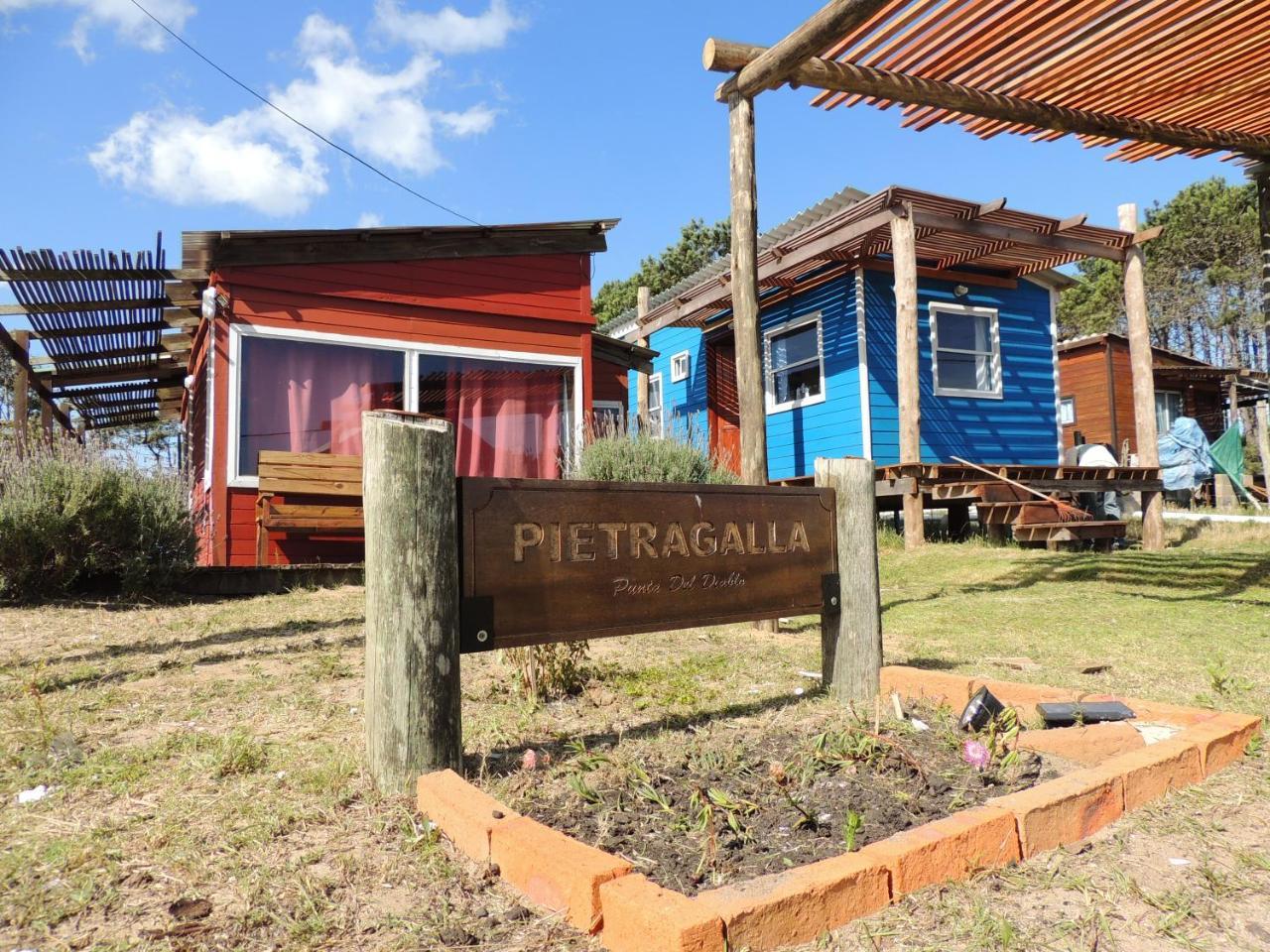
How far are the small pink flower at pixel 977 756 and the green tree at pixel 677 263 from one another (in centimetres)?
2908

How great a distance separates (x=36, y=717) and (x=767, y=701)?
292cm

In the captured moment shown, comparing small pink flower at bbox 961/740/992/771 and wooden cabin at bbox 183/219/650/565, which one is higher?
wooden cabin at bbox 183/219/650/565

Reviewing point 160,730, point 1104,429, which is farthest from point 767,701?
point 1104,429

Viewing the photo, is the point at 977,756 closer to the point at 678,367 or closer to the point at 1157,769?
the point at 1157,769

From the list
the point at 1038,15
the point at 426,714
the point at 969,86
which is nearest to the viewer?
the point at 426,714

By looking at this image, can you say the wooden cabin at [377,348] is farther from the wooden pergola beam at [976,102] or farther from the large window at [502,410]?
the wooden pergola beam at [976,102]

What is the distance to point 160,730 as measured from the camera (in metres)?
3.06

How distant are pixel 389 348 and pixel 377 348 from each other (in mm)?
133

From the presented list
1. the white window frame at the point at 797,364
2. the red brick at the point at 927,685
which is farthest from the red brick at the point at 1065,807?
the white window frame at the point at 797,364

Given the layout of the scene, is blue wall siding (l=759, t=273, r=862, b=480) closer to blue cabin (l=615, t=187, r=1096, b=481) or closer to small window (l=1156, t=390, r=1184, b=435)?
blue cabin (l=615, t=187, r=1096, b=481)

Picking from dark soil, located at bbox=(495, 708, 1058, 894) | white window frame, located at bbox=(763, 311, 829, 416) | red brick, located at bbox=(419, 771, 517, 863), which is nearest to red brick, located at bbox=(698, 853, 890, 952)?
dark soil, located at bbox=(495, 708, 1058, 894)

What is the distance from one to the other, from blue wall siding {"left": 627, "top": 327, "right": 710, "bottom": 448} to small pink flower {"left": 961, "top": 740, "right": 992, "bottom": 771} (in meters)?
12.4

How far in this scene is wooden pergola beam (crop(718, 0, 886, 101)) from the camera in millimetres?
4625

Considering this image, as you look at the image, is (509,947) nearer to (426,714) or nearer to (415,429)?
(426,714)
